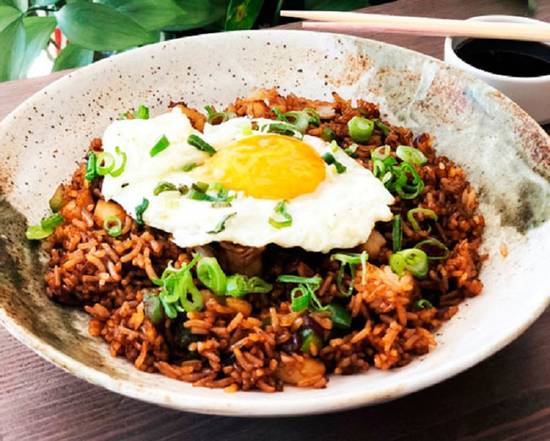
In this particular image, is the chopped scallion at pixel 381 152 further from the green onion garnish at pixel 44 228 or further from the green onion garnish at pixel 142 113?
the green onion garnish at pixel 44 228

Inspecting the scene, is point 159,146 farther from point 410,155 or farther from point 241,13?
point 241,13

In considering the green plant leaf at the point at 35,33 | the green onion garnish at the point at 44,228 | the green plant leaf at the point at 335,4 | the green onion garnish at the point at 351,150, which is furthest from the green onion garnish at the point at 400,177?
the green plant leaf at the point at 35,33

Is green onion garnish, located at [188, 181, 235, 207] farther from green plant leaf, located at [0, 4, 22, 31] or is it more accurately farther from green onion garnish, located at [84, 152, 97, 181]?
green plant leaf, located at [0, 4, 22, 31]

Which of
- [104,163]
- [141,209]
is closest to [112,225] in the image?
[141,209]

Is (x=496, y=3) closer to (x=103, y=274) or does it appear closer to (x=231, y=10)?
(x=231, y=10)

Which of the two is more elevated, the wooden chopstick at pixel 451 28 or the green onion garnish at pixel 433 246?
the wooden chopstick at pixel 451 28

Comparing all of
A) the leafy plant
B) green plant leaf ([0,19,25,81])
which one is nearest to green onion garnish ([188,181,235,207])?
the leafy plant
